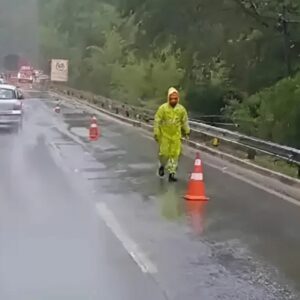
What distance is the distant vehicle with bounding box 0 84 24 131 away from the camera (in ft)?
114

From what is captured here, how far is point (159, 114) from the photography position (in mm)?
17516

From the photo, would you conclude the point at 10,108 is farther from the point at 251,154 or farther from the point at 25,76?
the point at 25,76

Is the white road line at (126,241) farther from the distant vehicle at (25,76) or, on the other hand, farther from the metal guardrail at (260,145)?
the distant vehicle at (25,76)

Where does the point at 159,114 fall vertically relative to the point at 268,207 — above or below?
above

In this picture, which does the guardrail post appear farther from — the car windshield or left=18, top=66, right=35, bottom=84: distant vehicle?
left=18, top=66, right=35, bottom=84: distant vehicle

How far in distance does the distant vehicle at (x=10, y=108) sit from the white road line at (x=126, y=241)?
69.4ft

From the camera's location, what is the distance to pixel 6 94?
35656 millimetres

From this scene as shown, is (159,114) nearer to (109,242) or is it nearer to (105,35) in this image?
(109,242)

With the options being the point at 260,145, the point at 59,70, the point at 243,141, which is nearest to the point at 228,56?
the point at 243,141

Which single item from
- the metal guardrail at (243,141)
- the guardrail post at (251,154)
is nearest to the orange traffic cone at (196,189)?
the metal guardrail at (243,141)

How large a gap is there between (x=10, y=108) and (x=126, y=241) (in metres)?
24.7

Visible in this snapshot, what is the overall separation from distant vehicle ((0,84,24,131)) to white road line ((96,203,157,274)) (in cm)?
2116

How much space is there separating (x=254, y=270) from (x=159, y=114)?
8303mm

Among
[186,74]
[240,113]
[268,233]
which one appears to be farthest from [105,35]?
[268,233]
